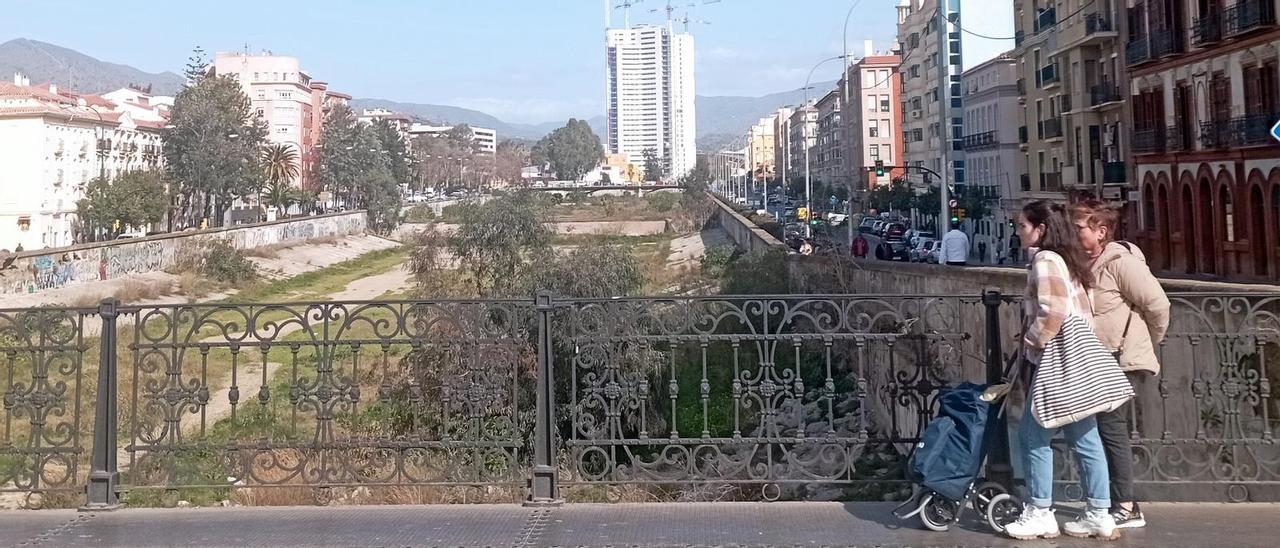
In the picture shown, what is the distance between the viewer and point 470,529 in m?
6.60

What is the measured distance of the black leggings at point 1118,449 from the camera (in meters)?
6.01

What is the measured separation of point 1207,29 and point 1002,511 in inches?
1115

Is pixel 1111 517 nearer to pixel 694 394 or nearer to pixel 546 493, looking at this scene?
pixel 546 493

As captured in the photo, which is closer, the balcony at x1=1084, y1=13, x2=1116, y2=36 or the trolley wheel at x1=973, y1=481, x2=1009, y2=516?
the trolley wheel at x1=973, y1=481, x2=1009, y2=516

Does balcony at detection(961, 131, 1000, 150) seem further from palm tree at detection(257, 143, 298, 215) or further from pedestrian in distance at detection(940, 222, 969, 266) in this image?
palm tree at detection(257, 143, 298, 215)

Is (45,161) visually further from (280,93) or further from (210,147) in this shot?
(280,93)

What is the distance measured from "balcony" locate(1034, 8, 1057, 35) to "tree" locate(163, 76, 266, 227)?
5055cm

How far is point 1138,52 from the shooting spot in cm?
3588

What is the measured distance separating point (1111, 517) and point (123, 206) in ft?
217

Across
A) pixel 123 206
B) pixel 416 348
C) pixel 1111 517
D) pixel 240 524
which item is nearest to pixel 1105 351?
pixel 1111 517

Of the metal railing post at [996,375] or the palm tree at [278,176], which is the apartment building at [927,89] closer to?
the palm tree at [278,176]

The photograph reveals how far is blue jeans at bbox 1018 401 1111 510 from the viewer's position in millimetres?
5922

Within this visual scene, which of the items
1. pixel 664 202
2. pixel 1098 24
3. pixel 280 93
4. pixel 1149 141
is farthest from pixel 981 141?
pixel 280 93

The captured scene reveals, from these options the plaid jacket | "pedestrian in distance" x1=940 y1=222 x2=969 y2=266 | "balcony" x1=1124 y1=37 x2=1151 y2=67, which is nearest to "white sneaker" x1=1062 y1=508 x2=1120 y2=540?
the plaid jacket
